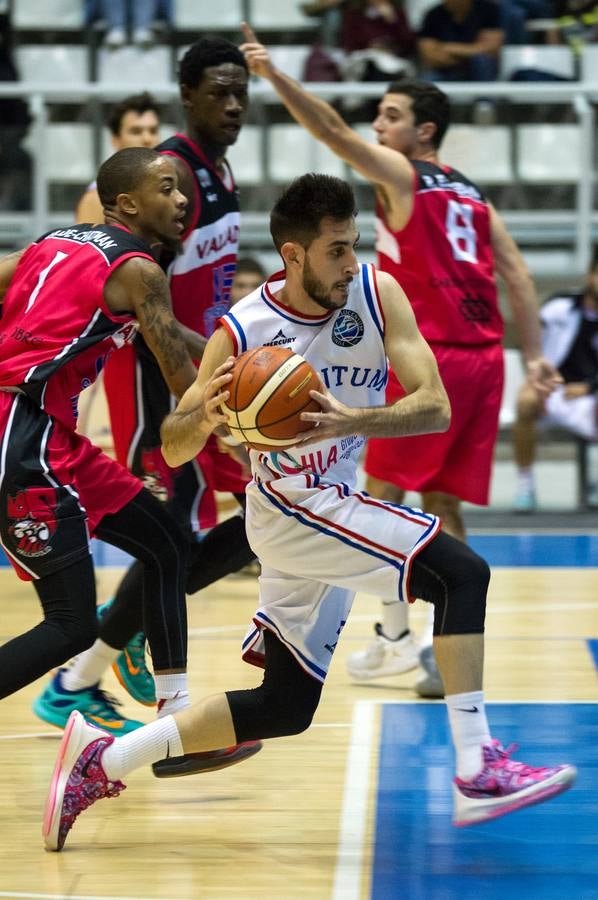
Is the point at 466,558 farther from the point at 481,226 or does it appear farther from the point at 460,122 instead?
the point at 460,122

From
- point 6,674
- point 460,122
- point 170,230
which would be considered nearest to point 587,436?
point 460,122

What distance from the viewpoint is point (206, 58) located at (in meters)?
4.98

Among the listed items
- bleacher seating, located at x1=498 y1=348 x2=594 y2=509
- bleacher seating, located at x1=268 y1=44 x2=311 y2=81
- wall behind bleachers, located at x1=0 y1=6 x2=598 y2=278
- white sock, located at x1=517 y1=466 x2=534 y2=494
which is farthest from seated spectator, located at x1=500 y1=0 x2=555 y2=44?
white sock, located at x1=517 y1=466 x2=534 y2=494

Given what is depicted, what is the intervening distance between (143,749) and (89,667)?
1016 millimetres

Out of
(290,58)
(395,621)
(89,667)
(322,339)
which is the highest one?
(322,339)

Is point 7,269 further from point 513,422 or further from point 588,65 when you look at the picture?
point 588,65

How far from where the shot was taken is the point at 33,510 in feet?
12.3

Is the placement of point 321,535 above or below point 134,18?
above

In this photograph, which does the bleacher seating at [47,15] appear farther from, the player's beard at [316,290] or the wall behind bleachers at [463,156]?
the player's beard at [316,290]

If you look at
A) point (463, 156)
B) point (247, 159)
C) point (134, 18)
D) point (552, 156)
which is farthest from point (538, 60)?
point (134, 18)

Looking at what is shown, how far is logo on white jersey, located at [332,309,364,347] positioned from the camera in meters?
3.57

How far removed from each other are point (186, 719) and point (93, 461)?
2.65ft

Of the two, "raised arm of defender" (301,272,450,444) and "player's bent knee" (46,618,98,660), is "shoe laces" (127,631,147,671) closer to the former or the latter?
"player's bent knee" (46,618,98,660)

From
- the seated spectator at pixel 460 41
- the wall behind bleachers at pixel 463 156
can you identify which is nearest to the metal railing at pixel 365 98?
the wall behind bleachers at pixel 463 156
